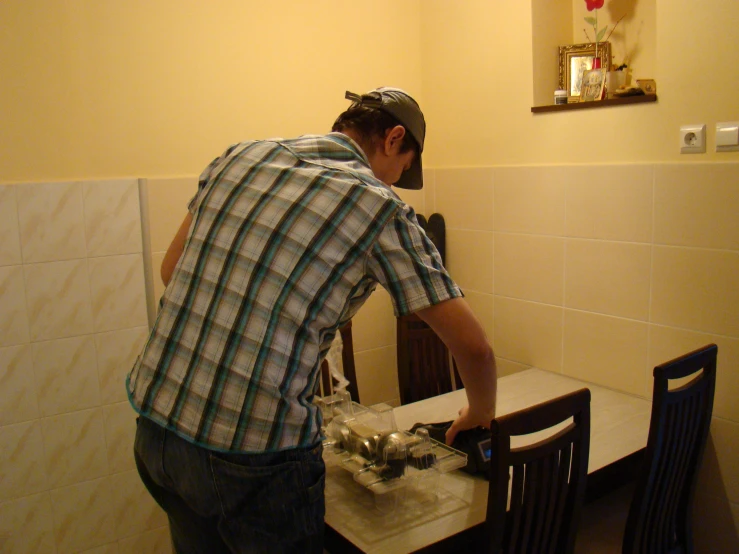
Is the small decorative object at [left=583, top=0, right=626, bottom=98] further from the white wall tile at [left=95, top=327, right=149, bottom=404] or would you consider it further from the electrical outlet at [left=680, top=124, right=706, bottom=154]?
the white wall tile at [left=95, top=327, right=149, bottom=404]

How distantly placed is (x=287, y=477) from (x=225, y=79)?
180cm

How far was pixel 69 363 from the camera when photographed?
2.40 m

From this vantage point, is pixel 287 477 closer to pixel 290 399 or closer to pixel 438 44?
pixel 290 399

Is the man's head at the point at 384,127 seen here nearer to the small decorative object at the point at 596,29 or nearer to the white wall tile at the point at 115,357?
the small decorative object at the point at 596,29

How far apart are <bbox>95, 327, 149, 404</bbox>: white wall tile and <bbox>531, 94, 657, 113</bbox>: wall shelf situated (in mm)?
1693

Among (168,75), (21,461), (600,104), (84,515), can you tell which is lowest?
(84,515)

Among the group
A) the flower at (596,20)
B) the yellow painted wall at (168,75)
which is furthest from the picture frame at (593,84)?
the yellow painted wall at (168,75)

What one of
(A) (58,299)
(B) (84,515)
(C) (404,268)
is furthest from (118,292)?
(C) (404,268)

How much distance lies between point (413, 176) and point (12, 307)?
143 cm

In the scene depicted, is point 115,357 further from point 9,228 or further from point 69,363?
point 9,228

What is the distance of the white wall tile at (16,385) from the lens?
2.29m

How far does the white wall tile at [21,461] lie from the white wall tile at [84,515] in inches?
3.5

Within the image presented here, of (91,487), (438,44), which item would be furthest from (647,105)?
(91,487)

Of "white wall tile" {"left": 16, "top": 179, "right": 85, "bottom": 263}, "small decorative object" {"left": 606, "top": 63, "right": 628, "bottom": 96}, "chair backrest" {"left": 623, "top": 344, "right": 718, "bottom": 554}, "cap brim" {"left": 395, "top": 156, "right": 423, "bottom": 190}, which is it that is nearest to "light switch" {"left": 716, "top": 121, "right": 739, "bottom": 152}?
"small decorative object" {"left": 606, "top": 63, "right": 628, "bottom": 96}
